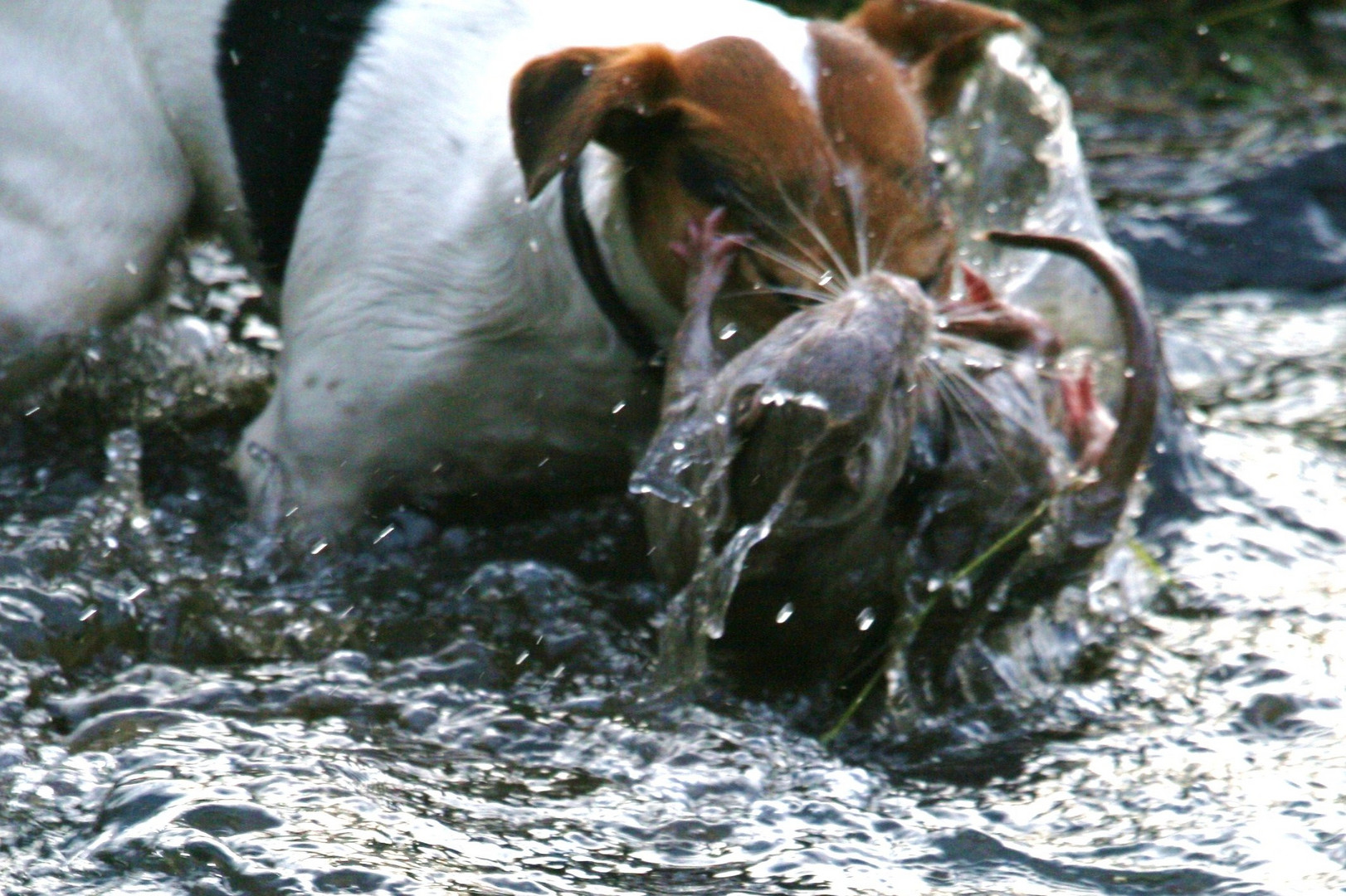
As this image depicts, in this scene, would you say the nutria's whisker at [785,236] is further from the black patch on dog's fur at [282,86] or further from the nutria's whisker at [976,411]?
the black patch on dog's fur at [282,86]

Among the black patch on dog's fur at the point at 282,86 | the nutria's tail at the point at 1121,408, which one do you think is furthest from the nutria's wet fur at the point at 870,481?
the black patch on dog's fur at the point at 282,86

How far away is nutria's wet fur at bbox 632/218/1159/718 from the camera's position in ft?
8.99

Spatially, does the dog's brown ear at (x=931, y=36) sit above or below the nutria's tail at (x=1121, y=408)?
above

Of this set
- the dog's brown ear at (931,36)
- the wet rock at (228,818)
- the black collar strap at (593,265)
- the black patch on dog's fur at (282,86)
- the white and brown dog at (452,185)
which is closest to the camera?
the wet rock at (228,818)

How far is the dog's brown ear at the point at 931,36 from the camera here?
3473 mm

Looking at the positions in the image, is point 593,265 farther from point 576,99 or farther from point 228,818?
point 228,818

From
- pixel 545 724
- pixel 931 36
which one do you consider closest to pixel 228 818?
pixel 545 724

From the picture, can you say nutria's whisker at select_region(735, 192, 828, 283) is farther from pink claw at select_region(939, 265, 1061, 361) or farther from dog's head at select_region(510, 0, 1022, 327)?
pink claw at select_region(939, 265, 1061, 361)

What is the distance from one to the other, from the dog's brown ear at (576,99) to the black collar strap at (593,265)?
195 millimetres

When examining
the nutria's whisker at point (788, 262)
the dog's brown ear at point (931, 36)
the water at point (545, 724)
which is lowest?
the water at point (545, 724)

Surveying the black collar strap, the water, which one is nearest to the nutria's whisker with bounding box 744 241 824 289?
the black collar strap

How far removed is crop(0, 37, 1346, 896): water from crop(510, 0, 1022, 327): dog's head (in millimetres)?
738

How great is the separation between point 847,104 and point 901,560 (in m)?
0.73

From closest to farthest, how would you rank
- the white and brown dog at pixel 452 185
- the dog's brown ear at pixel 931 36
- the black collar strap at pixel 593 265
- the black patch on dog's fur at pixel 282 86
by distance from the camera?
the white and brown dog at pixel 452 185 → the black collar strap at pixel 593 265 → the dog's brown ear at pixel 931 36 → the black patch on dog's fur at pixel 282 86
